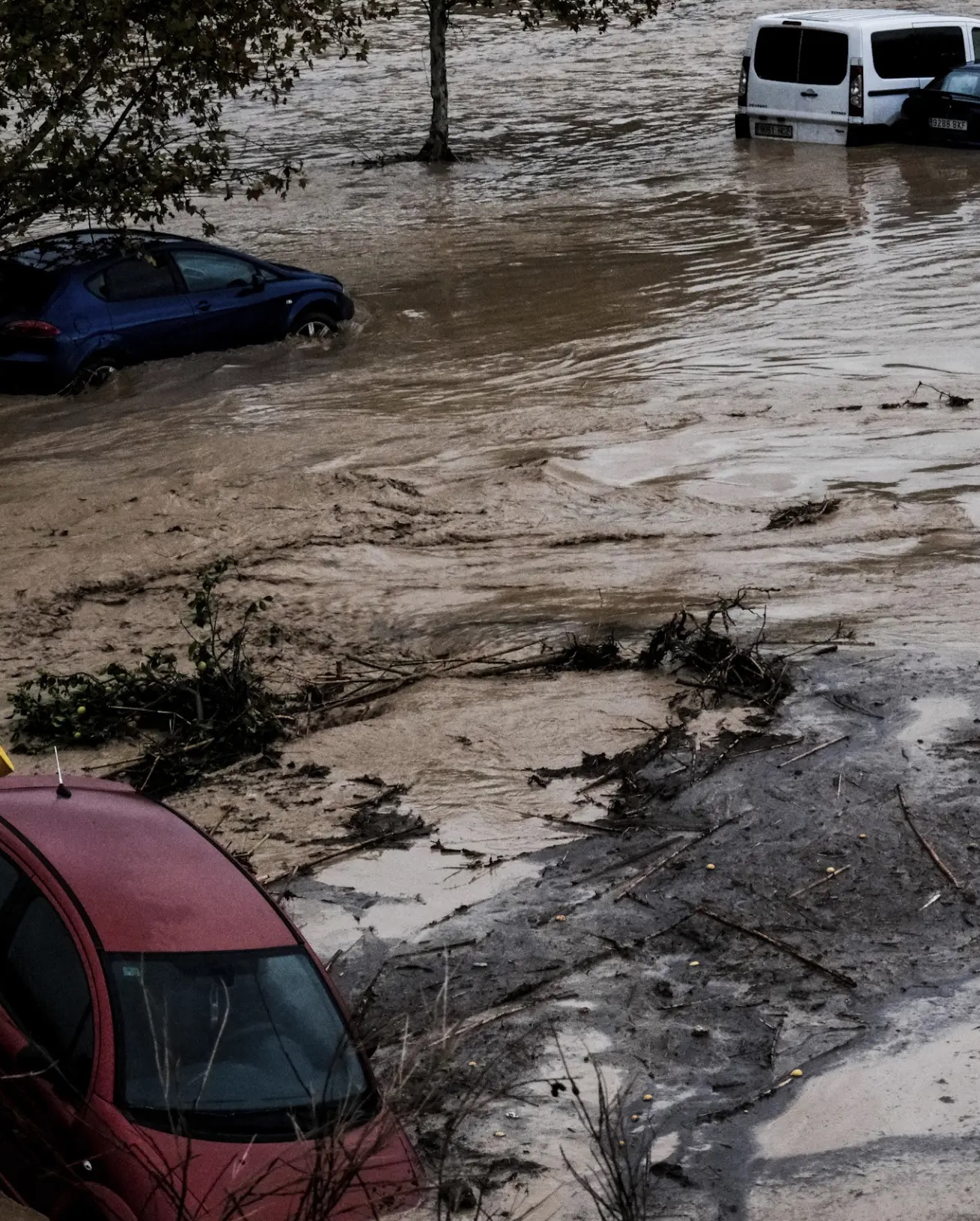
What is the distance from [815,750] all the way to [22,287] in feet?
27.9

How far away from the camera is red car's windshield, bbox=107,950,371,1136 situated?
178 inches

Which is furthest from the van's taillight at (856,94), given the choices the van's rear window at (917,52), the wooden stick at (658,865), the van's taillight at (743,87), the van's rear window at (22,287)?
the wooden stick at (658,865)

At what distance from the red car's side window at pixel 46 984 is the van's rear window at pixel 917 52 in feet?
65.9

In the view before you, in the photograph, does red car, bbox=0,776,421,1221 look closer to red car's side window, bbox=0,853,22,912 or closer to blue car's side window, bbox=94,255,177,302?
red car's side window, bbox=0,853,22,912

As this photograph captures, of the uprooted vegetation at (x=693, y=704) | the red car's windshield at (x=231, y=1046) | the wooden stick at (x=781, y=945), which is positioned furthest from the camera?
the uprooted vegetation at (x=693, y=704)

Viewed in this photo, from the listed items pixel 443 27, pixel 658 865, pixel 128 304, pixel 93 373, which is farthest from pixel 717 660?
pixel 443 27

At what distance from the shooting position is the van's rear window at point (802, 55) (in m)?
22.1

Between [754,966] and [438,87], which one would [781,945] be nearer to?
[754,966]

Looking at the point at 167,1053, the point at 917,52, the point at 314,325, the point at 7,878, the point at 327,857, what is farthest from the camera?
A: the point at 917,52

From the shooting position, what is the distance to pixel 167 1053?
4.25m

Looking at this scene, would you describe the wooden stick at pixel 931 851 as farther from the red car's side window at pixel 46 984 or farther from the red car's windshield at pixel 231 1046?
the red car's side window at pixel 46 984

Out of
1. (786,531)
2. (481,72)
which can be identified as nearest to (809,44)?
(481,72)

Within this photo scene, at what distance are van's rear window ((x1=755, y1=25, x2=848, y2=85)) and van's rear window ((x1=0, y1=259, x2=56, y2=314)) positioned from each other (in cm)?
1260

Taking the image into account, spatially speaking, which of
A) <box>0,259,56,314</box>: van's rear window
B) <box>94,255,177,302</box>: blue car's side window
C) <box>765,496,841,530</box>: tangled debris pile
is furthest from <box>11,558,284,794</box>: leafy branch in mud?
<box>94,255,177,302</box>: blue car's side window
